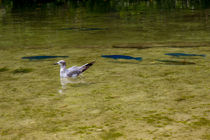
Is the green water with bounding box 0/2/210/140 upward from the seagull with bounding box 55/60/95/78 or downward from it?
downward

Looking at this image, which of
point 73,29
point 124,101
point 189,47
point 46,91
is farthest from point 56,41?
point 124,101

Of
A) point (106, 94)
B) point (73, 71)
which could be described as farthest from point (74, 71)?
point (106, 94)

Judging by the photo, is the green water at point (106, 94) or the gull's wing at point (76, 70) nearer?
the green water at point (106, 94)

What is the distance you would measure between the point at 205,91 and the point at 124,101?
1012 millimetres

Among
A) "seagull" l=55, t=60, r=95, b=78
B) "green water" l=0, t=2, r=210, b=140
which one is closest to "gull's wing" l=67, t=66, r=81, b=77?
"seagull" l=55, t=60, r=95, b=78

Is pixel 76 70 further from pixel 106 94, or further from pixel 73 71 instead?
pixel 106 94

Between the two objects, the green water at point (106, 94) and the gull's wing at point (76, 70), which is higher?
the gull's wing at point (76, 70)

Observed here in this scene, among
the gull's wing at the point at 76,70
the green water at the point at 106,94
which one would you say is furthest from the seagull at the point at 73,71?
the green water at the point at 106,94

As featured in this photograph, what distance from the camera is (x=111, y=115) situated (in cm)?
384

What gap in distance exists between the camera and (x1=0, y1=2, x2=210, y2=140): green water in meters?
3.47

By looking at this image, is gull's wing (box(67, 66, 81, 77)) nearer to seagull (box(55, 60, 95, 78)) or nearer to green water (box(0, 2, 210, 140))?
seagull (box(55, 60, 95, 78))

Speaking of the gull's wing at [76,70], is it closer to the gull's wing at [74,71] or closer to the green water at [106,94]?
the gull's wing at [74,71]

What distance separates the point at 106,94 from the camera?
4586 millimetres

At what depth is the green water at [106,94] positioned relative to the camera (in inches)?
137
